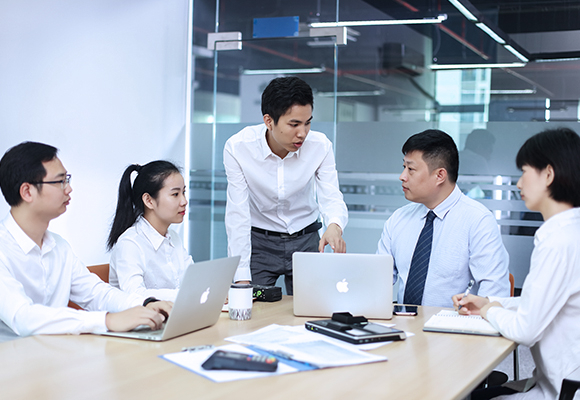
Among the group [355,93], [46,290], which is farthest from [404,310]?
[355,93]

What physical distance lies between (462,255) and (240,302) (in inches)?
39.5

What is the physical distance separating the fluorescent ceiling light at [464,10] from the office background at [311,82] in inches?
1.2

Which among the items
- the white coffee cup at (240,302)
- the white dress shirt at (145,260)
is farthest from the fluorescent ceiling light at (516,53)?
the white coffee cup at (240,302)

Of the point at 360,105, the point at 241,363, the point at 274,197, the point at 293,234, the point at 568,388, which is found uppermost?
the point at 360,105

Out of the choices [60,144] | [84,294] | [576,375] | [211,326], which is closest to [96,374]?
[211,326]

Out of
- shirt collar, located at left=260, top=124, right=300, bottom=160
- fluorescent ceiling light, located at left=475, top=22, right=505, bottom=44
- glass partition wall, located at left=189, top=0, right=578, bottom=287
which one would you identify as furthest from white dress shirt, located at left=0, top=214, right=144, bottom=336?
fluorescent ceiling light, located at left=475, top=22, right=505, bottom=44

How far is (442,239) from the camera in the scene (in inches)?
102

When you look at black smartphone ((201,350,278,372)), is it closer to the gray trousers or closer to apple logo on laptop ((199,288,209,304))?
apple logo on laptop ((199,288,209,304))

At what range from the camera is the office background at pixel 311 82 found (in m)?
4.15

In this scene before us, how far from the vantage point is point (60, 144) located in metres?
4.01

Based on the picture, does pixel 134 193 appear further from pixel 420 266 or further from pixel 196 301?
pixel 420 266

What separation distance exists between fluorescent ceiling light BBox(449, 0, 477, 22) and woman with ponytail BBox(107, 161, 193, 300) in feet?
9.00

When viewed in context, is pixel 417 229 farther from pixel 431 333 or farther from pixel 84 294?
pixel 84 294

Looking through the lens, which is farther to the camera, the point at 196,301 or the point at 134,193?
the point at 134,193
